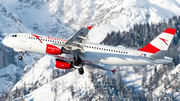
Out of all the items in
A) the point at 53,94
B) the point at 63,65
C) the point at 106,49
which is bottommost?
the point at 53,94

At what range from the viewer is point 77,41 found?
2104 inches

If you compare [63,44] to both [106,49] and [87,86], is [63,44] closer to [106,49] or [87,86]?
[106,49]

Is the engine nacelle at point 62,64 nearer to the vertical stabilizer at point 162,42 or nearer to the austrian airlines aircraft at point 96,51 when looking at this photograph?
the austrian airlines aircraft at point 96,51

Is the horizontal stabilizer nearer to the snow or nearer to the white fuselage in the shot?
the white fuselage

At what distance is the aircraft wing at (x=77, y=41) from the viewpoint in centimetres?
5116

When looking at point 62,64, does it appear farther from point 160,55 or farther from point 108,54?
point 160,55

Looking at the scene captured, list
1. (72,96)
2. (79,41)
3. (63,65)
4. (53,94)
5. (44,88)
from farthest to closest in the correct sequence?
1. (44,88)
2. (53,94)
3. (72,96)
4. (63,65)
5. (79,41)

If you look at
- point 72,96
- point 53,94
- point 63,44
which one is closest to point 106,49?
point 63,44

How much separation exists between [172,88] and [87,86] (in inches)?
1942

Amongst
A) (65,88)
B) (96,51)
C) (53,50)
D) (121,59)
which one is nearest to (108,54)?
(96,51)

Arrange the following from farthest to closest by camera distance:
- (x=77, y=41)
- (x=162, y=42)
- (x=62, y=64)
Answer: (x=62, y=64) < (x=162, y=42) < (x=77, y=41)

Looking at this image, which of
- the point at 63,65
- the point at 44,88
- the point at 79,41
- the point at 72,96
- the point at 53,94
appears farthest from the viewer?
the point at 44,88

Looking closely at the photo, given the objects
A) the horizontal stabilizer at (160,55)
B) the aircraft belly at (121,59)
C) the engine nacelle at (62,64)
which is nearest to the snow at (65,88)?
the engine nacelle at (62,64)

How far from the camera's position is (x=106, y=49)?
183ft
